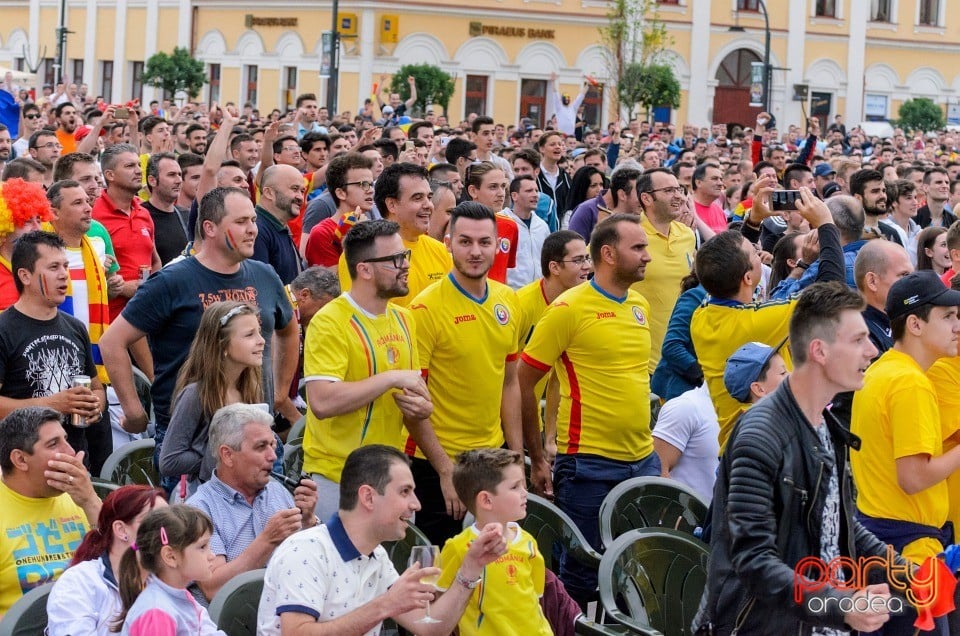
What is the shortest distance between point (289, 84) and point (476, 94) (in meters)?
6.10

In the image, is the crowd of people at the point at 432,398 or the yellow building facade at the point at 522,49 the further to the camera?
the yellow building facade at the point at 522,49

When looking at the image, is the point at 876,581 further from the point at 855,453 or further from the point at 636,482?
the point at 636,482

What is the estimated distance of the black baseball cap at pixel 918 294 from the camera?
5898 mm

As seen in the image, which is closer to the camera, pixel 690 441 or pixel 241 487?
pixel 241 487

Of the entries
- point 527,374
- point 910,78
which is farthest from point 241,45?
point 527,374

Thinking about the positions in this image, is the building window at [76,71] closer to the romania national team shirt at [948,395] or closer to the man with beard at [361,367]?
the man with beard at [361,367]

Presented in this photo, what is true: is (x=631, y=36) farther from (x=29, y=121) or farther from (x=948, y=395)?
(x=948, y=395)

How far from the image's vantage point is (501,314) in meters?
7.14

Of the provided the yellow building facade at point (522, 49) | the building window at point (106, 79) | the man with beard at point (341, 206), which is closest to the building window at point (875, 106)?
the yellow building facade at point (522, 49)

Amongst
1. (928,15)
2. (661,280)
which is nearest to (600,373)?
(661,280)

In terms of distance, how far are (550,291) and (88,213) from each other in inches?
104

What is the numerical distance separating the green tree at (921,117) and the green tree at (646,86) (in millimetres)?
8972

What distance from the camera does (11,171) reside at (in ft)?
32.2

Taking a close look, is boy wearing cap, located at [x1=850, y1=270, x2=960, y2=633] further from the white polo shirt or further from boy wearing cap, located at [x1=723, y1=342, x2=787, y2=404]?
the white polo shirt
